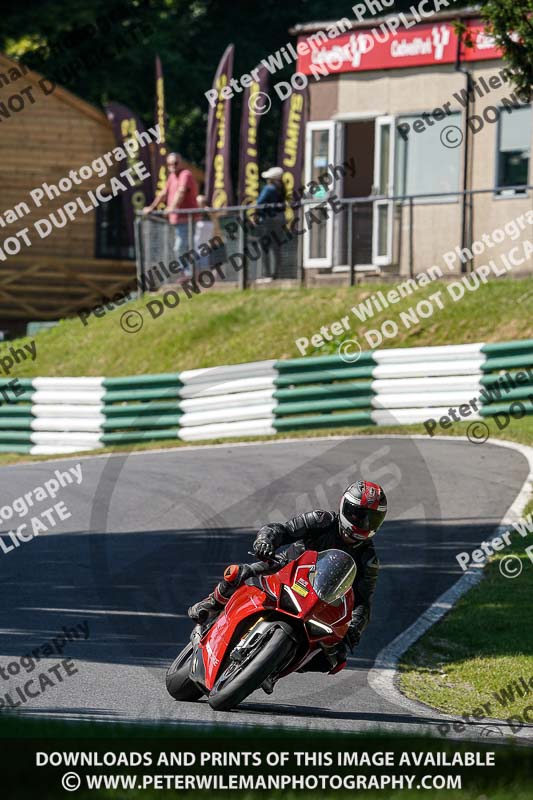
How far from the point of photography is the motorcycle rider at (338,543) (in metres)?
7.35

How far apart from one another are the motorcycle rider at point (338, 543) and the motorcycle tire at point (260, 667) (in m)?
0.42

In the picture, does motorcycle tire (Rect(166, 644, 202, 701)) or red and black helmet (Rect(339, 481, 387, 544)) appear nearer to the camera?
red and black helmet (Rect(339, 481, 387, 544))

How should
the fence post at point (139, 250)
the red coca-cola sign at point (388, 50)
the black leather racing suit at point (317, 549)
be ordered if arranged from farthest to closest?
the fence post at point (139, 250) < the red coca-cola sign at point (388, 50) < the black leather racing suit at point (317, 549)

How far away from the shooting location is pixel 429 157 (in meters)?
23.0

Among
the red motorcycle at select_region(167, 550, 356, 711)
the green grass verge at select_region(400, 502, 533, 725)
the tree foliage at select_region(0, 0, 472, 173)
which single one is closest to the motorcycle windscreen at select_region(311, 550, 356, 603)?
the red motorcycle at select_region(167, 550, 356, 711)

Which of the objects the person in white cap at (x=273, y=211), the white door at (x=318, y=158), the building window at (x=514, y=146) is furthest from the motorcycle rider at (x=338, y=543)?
the white door at (x=318, y=158)

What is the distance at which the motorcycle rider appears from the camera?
7348 millimetres

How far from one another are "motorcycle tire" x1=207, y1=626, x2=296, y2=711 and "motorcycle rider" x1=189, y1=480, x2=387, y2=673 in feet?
1.39

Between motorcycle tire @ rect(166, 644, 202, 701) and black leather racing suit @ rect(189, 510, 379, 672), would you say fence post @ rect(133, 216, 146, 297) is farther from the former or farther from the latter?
motorcycle tire @ rect(166, 644, 202, 701)

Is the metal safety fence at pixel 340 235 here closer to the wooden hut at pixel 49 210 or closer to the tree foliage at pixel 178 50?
the wooden hut at pixel 49 210

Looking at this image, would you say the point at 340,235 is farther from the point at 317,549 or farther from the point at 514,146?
the point at 317,549

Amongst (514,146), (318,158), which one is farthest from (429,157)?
(318,158)

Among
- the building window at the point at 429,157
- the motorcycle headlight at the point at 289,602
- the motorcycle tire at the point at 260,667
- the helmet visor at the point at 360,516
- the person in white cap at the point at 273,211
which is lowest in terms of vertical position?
the motorcycle tire at the point at 260,667

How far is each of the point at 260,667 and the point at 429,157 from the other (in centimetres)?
1731
